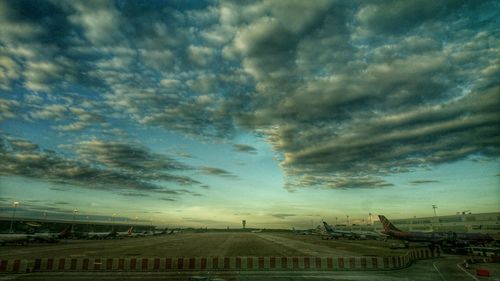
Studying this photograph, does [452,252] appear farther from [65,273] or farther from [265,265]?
[65,273]

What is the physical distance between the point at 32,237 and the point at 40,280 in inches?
2522

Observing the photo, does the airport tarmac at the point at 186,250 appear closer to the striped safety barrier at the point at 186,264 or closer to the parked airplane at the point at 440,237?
the parked airplane at the point at 440,237

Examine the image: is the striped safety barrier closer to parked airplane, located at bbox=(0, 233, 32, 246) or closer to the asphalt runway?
the asphalt runway

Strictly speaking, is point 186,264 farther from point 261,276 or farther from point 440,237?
point 440,237

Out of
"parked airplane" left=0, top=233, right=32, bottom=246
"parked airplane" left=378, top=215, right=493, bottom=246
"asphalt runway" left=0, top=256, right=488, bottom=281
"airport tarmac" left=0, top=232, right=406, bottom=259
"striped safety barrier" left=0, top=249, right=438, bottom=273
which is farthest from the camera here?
"parked airplane" left=0, top=233, right=32, bottom=246

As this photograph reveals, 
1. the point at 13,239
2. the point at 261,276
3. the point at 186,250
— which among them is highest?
the point at 261,276

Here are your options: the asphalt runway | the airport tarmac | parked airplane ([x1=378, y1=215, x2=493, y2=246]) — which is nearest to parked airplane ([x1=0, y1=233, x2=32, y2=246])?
the airport tarmac

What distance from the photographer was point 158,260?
94.0ft

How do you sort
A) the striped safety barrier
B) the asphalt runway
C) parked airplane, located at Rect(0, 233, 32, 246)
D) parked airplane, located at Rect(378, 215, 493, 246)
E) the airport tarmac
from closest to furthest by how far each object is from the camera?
1. the asphalt runway
2. the striped safety barrier
3. the airport tarmac
4. parked airplane, located at Rect(378, 215, 493, 246)
5. parked airplane, located at Rect(0, 233, 32, 246)

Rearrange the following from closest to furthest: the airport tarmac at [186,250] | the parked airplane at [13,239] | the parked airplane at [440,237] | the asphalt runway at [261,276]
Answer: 1. the asphalt runway at [261,276]
2. the airport tarmac at [186,250]
3. the parked airplane at [440,237]
4. the parked airplane at [13,239]

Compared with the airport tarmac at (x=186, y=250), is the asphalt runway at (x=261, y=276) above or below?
above

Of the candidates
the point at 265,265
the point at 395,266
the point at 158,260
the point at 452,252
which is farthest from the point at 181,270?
the point at 452,252

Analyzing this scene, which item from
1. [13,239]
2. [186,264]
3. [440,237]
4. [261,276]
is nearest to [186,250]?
[186,264]

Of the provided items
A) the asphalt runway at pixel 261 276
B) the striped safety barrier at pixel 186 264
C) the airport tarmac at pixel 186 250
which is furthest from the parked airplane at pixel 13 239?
the asphalt runway at pixel 261 276
